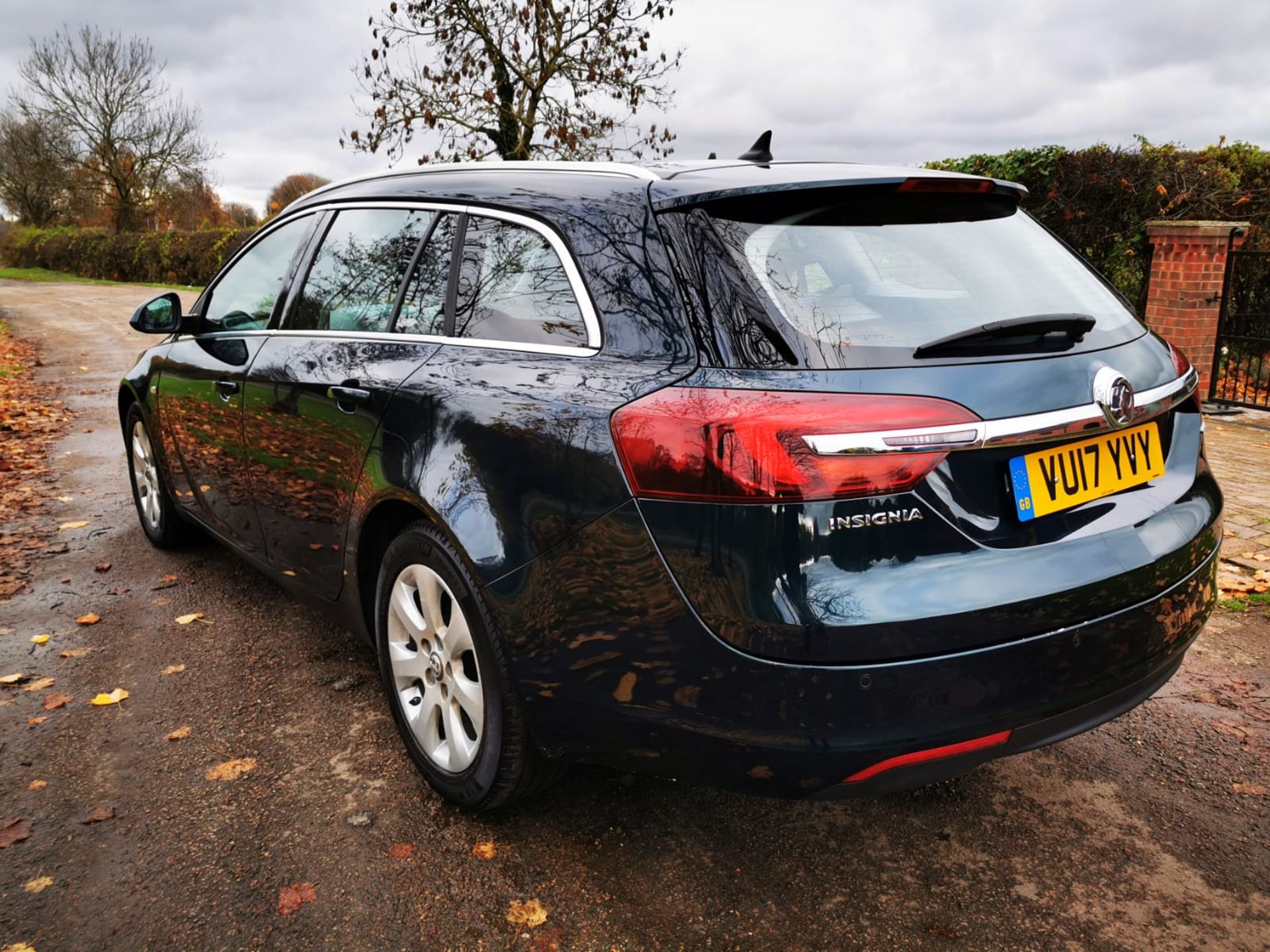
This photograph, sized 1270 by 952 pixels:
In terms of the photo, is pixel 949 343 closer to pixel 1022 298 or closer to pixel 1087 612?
pixel 1022 298

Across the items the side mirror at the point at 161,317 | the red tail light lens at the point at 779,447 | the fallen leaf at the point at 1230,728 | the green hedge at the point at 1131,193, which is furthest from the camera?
the green hedge at the point at 1131,193

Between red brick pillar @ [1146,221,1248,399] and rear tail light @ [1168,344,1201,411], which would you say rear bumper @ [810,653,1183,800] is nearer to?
Answer: rear tail light @ [1168,344,1201,411]

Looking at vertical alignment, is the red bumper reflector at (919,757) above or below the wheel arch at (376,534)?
below

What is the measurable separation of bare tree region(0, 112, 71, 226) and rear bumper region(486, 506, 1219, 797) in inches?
1982

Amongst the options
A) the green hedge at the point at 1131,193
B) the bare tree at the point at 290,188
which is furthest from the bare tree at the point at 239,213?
the green hedge at the point at 1131,193

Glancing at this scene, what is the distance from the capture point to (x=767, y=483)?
74.2 inches

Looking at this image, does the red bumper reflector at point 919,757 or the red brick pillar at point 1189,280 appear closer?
the red bumper reflector at point 919,757

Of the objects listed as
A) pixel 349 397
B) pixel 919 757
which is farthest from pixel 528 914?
pixel 349 397

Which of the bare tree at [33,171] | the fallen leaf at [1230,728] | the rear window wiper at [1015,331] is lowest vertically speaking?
the fallen leaf at [1230,728]

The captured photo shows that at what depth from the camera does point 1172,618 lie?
2.28m

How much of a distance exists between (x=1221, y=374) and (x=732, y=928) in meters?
9.73

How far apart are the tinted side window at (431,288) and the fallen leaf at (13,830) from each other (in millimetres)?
1708

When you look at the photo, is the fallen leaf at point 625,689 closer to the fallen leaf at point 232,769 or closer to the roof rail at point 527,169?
the roof rail at point 527,169

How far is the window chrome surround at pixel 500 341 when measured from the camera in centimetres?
228
